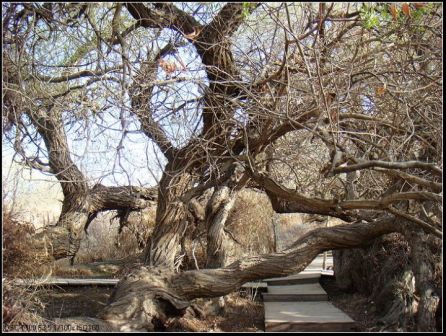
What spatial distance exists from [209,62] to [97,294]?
4.75 meters

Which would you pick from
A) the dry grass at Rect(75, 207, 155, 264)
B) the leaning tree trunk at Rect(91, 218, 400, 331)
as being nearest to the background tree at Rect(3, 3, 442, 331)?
the leaning tree trunk at Rect(91, 218, 400, 331)

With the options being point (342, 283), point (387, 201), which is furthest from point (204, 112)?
point (342, 283)

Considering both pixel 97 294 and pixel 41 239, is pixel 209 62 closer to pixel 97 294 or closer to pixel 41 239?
pixel 41 239

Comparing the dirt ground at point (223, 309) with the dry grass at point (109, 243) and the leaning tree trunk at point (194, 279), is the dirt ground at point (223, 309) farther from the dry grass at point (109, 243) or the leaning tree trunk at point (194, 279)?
the dry grass at point (109, 243)

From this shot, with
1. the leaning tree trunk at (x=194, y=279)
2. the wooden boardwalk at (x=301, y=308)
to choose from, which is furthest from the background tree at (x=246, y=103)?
the wooden boardwalk at (x=301, y=308)

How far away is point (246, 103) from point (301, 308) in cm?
366

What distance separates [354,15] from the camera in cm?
610

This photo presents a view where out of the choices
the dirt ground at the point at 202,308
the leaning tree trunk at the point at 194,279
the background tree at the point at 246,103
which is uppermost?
the background tree at the point at 246,103

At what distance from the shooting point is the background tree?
580cm

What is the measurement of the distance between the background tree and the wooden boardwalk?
75cm

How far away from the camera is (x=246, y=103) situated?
637 cm

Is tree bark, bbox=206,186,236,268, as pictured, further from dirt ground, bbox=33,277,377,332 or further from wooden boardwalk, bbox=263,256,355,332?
wooden boardwalk, bbox=263,256,355,332

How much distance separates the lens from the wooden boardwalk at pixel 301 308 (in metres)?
6.70

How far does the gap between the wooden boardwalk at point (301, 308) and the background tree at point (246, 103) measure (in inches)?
29.6
